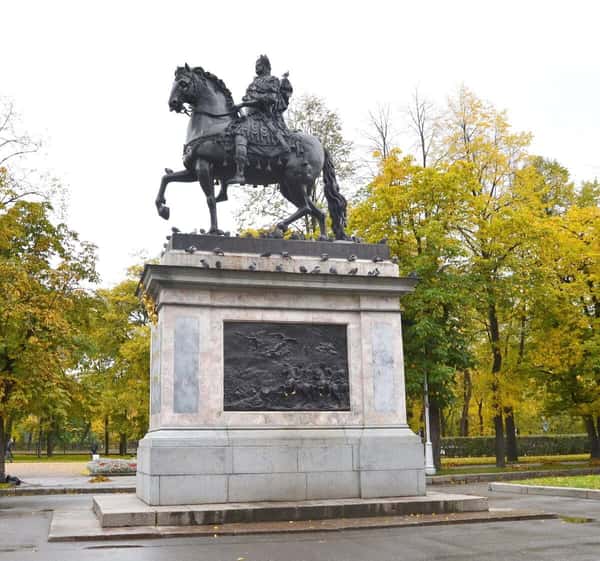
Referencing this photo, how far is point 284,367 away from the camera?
50.7 feet

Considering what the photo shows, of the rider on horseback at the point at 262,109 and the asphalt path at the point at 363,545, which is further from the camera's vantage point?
the rider on horseback at the point at 262,109

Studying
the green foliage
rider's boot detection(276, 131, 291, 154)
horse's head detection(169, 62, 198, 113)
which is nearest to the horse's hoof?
horse's head detection(169, 62, 198, 113)

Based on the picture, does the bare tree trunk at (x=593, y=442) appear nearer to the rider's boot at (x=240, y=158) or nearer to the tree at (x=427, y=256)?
the tree at (x=427, y=256)

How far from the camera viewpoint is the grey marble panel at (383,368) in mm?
15844

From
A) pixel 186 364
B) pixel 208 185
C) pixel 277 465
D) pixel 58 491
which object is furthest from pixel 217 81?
pixel 58 491

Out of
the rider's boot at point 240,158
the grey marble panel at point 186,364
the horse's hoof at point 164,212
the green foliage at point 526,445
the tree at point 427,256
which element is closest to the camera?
the grey marble panel at point 186,364

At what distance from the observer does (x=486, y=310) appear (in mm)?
35219

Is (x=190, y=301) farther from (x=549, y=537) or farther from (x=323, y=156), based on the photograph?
(x=549, y=537)

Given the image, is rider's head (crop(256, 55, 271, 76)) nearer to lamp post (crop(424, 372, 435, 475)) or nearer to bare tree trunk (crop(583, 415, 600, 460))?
lamp post (crop(424, 372, 435, 475))

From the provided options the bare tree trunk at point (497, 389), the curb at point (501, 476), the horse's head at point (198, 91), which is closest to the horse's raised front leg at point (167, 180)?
the horse's head at point (198, 91)

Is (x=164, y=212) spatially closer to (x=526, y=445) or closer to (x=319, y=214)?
(x=319, y=214)

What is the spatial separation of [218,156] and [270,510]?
757 centimetres

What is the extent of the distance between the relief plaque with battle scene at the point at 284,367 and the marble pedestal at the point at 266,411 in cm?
15

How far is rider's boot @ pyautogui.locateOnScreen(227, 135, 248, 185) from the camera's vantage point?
645 inches
